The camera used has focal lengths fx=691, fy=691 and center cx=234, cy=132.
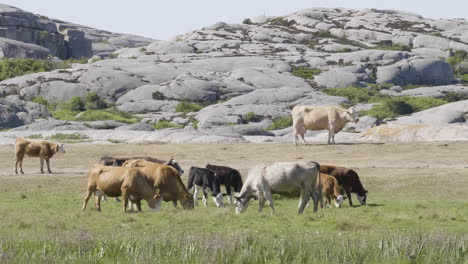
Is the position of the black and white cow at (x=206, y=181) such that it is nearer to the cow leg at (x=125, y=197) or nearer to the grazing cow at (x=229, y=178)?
the grazing cow at (x=229, y=178)

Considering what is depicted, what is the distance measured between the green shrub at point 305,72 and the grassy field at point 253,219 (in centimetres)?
6339

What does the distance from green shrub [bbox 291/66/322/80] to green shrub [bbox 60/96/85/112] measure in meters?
38.1

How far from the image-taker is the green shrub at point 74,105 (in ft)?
300

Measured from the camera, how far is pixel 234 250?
41.6 ft

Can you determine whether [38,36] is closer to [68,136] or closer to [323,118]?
[68,136]

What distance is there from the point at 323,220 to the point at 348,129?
44013mm

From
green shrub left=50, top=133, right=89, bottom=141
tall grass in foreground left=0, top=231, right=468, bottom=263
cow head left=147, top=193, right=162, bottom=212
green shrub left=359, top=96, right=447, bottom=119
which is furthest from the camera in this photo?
green shrub left=359, top=96, right=447, bottom=119

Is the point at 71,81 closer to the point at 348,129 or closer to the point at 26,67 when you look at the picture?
the point at 26,67

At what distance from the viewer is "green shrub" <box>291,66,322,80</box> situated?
11412 centimetres

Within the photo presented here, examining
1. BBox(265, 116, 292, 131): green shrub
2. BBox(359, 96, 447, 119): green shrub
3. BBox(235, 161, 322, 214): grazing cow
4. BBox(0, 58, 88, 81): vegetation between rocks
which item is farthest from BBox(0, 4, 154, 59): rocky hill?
BBox(235, 161, 322, 214): grazing cow

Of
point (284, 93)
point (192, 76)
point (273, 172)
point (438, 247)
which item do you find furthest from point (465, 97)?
point (438, 247)

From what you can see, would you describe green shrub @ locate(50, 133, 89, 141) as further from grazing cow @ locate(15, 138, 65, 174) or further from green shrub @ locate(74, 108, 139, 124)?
green shrub @ locate(74, 108, 139, 124)

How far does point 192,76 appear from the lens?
104188 mm

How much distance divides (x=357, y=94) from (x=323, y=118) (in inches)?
1921
